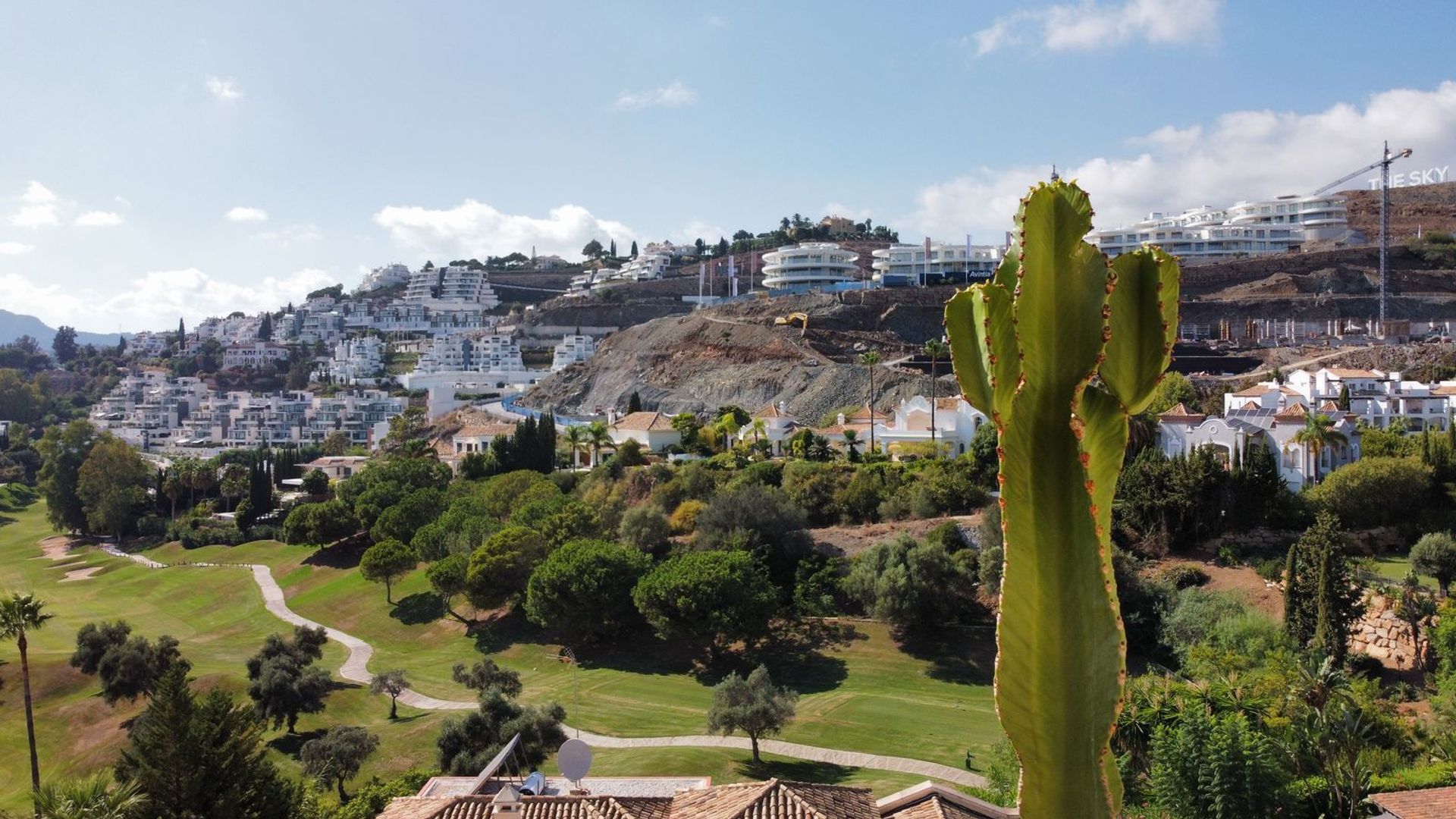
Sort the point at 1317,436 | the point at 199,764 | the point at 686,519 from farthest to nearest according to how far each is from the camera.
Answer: the point at 686,519
the point at 1317,436
the point at 199,764

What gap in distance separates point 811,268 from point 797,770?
76.0 meters

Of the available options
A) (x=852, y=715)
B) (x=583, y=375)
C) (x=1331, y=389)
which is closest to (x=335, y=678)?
(x=852, y=715)

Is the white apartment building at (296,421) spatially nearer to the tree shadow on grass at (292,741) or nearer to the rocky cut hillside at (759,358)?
the rocky cut hillside at (759,358)

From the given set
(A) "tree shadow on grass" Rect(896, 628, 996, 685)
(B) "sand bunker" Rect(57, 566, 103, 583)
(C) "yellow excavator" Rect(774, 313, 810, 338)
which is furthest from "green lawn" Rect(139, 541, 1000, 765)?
(C) "yellow excavator" Rect(774, 313, 810, 338)

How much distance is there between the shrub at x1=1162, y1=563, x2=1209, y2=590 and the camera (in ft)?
90.9

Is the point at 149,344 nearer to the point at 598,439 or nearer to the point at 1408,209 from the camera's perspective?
the point at 598,439

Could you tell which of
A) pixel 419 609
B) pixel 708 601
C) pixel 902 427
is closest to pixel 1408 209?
pixel 902 427

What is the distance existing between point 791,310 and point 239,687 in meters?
54.9

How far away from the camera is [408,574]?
130 ft

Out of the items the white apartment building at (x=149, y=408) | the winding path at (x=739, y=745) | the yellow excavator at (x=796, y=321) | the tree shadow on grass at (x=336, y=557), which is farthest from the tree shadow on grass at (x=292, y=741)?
the white apartment building at (x=149, y=408)

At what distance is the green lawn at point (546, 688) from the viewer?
21766mm

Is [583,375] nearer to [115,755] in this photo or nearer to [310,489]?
[310,489]

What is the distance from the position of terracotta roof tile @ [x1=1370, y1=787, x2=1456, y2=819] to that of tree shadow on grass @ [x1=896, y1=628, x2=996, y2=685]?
37.4 feet

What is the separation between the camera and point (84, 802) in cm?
1166
